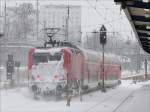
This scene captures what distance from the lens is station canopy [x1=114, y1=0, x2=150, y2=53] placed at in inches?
493

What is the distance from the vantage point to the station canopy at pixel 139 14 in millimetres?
Answer: 12526

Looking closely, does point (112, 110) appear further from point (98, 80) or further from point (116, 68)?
point (116, 68)

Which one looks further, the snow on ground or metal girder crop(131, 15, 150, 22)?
the snow on ground

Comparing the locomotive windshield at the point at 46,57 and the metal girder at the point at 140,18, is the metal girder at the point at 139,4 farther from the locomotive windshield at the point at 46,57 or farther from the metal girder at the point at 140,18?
the locomotive windshield at the point at 46,57

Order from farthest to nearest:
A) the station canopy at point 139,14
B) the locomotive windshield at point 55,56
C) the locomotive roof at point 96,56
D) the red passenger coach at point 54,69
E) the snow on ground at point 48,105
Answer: the locomotive roof at point 96,56
the locomotive windshield at point 55,56
the red passenger coach at point 54,69
the snow on ground at point 48,105
the station canopy at point 139,14

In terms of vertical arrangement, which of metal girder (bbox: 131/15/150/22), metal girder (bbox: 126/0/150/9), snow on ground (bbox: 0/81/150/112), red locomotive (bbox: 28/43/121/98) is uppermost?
metal girder (bbox: 126/0/150/9)

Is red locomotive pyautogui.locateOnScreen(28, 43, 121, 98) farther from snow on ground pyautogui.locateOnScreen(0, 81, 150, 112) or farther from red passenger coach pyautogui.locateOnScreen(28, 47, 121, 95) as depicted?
snow on ground pyautogui.locateOnScreen(0, 81, 150, 112)

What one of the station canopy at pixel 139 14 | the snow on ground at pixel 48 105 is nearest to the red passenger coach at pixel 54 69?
the snow on ground at pixel 48 105

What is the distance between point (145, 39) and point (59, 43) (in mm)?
8297

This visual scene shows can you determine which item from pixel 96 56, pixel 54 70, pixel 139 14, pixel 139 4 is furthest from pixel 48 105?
pixel 96 56

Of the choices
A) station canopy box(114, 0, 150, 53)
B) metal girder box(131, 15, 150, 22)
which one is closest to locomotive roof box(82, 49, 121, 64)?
station canopy box(114, 0, 150, 53)

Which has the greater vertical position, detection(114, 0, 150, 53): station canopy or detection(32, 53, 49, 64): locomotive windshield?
detection(114, 0, 150, 53): station canopy

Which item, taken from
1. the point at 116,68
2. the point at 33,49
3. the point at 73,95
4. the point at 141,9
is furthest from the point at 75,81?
the point at 116,68

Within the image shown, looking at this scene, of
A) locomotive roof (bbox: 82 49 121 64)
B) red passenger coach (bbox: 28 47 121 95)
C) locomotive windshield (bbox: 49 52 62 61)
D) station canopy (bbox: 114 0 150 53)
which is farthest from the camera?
locomotive roof (bbox: 82 49 121 64)
